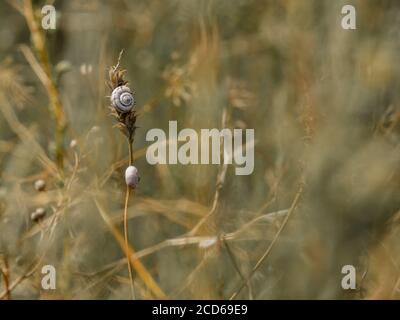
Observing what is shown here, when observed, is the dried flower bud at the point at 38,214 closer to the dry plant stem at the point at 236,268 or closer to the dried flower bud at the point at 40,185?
the dried flower bud at the point at 40,185

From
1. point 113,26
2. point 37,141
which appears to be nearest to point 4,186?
point 37,141

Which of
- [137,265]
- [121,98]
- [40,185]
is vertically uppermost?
[121,98]

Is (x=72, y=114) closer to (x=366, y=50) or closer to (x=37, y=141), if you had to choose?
(x=37, y=141)

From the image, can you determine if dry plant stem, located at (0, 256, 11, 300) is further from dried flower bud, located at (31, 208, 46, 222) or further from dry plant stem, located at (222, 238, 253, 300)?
dry plant stem, located at (222, 238, 253, 300)

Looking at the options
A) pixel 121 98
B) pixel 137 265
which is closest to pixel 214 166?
pixel 137 265

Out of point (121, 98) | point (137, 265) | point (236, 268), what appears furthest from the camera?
point (137, 265)

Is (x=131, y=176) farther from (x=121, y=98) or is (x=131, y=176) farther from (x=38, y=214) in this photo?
(x=38, y=214)

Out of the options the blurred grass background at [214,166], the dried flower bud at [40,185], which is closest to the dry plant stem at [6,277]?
the blurred grass background at [214,166]
